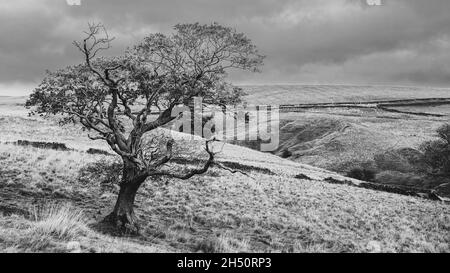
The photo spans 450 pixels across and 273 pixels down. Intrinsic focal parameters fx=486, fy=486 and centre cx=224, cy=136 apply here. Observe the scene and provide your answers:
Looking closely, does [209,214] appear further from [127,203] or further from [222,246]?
[222,246]

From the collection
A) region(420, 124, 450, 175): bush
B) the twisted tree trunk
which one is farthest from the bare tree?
region(420, 124, 450, 175): bush

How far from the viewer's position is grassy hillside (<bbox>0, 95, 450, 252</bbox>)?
17.7 metres

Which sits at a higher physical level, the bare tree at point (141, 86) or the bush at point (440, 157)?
the bare tree at point (141, 86)

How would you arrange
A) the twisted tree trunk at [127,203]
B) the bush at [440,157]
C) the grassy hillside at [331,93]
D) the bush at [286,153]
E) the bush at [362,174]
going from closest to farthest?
1. the twisted tree trunk at [127,203]
2. the bush at [440,157]
3. the bush at [362,174]
4. the bush at [286,153]
5. the grassy hillside at [331,93]

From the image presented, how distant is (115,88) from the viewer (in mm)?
21422

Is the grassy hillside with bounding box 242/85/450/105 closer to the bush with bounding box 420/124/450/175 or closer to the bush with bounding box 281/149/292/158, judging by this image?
the bush with bounding box 281/149/292/158

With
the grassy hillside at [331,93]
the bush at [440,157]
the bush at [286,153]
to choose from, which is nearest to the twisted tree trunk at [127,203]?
the bush at [440,157]

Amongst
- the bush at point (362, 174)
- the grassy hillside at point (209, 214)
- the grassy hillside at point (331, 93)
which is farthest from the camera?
the grassy hillside at point (331, 93)

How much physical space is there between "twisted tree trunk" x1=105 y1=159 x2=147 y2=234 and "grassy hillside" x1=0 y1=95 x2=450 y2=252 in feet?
2.56

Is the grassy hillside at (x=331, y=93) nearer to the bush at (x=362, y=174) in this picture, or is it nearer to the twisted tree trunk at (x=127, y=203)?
the bush at (x=362, y=174)

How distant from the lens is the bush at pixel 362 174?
6501 cm

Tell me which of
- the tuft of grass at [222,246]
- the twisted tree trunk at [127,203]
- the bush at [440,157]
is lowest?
the bush at [440,157]

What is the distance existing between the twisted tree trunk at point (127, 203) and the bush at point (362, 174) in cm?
4784

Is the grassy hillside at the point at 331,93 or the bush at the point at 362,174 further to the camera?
the grassy hillside at the point at 331,93
